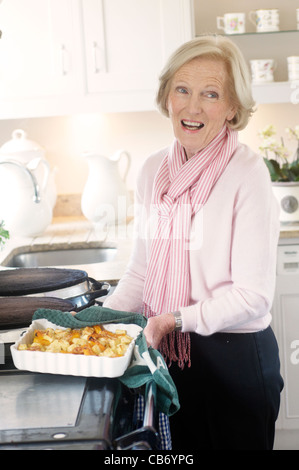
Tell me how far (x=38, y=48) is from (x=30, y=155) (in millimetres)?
473

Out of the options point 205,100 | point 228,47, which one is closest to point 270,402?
point 205,100

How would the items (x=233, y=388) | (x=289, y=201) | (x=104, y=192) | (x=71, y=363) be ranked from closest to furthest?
(x=71, y=363) → (x=233, y=388) → (x=289, y=201) → (x=104, y=192)

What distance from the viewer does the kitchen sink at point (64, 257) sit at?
2.75m

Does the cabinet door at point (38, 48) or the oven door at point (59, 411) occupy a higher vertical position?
the cabinet door at point (38, 48)

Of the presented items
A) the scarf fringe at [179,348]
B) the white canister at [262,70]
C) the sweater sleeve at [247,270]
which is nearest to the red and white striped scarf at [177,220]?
the scarf fringe at [179,348]

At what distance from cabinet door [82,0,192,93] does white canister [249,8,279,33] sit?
32 cm

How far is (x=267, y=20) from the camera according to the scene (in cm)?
286

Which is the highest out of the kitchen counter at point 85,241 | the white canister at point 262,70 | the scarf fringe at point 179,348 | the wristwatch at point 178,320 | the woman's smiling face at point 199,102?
the white canister at point 262,70

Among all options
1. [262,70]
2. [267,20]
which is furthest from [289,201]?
[267,20]

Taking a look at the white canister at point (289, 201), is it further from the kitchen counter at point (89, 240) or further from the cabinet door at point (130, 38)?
the cabinet door at point (130, 38)

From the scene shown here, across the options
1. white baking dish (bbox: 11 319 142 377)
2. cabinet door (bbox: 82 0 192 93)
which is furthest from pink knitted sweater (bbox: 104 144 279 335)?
cabinet door (bbox: 82 0 192 93)

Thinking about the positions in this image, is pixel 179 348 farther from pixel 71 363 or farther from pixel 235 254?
pixel 71 363

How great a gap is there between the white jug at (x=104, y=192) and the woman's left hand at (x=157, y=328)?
58.1 inches

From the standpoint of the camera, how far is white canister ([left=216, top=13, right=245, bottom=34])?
2.83m
